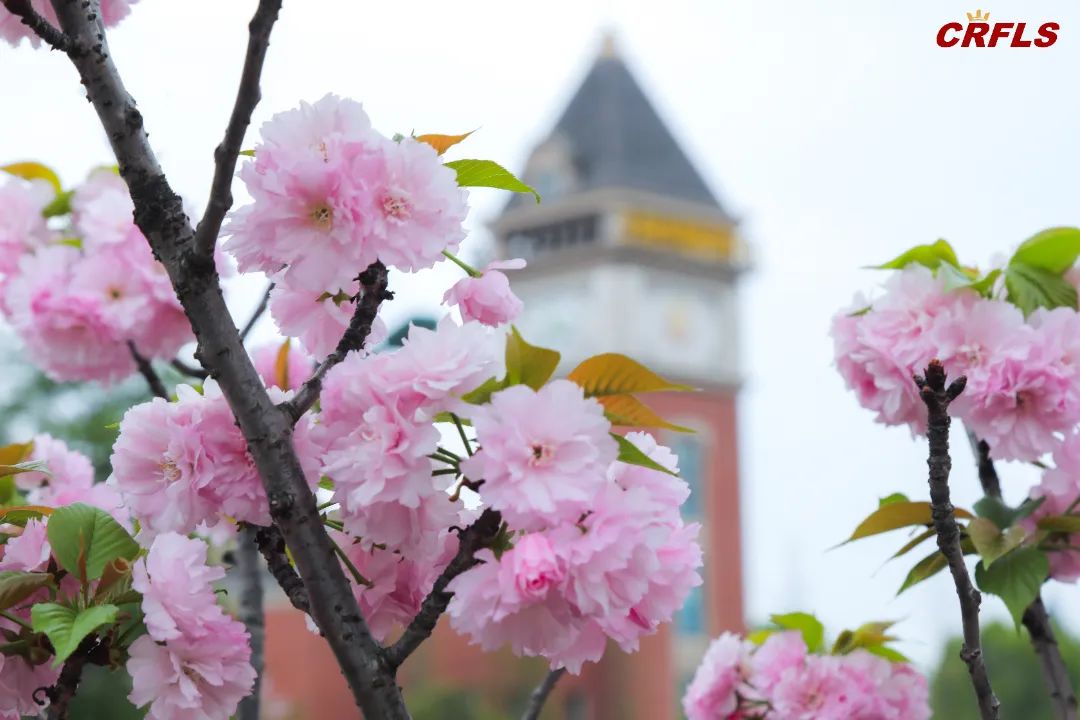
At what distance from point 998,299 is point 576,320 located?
1541cm

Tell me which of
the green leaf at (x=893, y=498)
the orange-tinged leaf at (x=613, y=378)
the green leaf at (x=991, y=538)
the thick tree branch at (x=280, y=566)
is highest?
the green leaf at (x=893, y=498)

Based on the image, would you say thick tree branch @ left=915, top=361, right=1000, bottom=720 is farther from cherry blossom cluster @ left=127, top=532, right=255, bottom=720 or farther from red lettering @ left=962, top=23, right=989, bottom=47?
red lettering @ left=962, top=23, right=989, bottom=47

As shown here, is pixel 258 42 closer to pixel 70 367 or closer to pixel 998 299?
pixel 998 299

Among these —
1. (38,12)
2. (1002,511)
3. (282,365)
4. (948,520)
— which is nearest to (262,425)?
(38,12)

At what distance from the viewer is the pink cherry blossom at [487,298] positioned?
2.72 ft

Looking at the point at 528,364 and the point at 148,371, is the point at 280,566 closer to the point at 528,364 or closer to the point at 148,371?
the point at 528,364

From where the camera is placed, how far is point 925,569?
112 cm

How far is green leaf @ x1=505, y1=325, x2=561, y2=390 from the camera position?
713 mm

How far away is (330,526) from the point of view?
809 mm

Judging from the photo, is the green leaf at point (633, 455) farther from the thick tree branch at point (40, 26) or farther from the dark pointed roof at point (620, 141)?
the dark pointed roof at point (620, 141)

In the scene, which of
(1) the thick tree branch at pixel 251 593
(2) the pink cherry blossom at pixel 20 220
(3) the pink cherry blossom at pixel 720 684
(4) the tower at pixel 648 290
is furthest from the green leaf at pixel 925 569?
(4) the tower at pixel 648 290

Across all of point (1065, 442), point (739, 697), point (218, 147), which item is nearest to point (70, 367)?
point (739, 697)

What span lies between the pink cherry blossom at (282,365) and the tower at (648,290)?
14.5 metres

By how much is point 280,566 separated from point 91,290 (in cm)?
89
